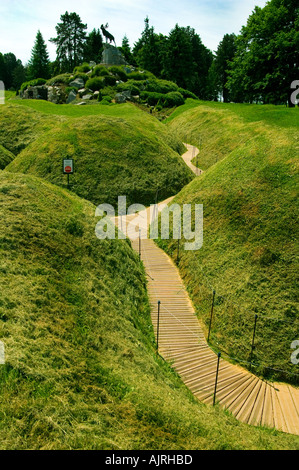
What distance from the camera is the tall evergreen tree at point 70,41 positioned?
81.2m

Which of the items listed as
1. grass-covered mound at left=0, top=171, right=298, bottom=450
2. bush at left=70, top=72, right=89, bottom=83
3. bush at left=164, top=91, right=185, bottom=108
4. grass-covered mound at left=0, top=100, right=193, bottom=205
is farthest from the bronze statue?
grass-covered mound at left=0, top=171, right=298, bottom=450

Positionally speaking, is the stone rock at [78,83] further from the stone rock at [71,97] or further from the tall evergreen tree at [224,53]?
the tall evergreen tree at [224,53]

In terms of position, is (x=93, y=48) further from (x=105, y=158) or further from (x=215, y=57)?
(x=105, y=158)

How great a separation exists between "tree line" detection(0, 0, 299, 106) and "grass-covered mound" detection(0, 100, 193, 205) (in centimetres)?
1686

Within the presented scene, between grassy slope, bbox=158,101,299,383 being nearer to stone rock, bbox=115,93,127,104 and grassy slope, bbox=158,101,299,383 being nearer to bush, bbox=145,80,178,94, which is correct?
stone rock, bbox=115,93,127,104

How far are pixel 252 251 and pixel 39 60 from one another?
77.2m

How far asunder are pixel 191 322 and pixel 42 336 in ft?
28.8

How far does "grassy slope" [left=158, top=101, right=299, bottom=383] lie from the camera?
14918 mm

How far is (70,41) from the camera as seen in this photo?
8350cm

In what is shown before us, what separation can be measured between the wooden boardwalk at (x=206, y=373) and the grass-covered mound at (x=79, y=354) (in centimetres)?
73

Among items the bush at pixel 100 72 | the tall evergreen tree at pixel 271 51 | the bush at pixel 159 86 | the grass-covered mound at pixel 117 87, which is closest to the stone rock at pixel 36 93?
the grass-covered mound at pixel 117 87

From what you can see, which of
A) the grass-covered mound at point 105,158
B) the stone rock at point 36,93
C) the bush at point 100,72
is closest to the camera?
the grass-covered mound at point 105,158

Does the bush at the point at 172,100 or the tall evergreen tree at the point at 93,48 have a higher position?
the tall evergreen tree at the point at 93,48
